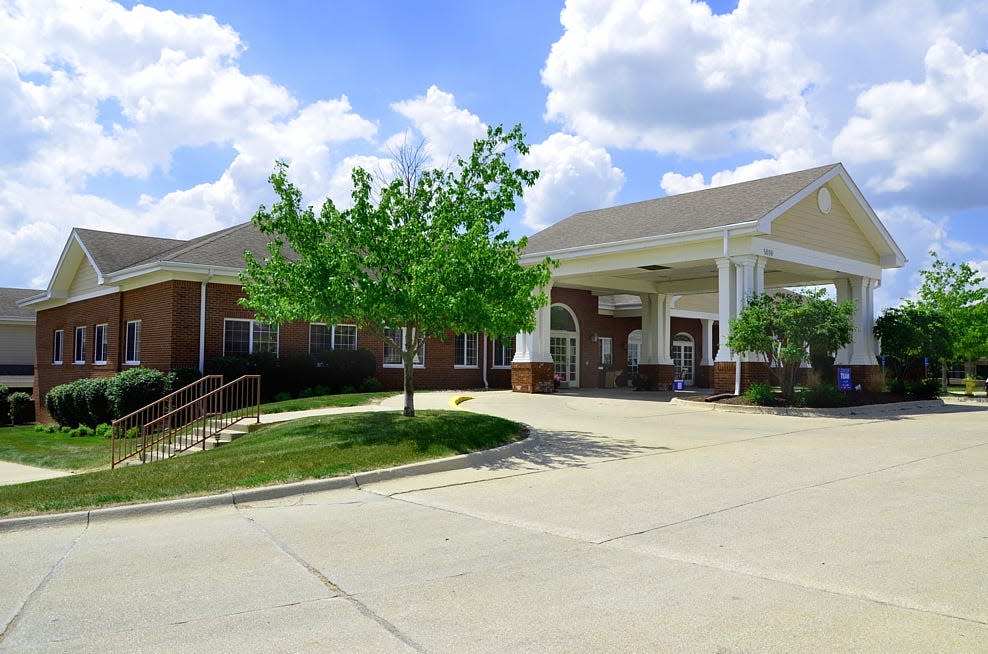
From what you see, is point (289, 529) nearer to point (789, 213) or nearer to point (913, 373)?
point (789, 213)

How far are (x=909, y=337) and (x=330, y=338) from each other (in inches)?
702

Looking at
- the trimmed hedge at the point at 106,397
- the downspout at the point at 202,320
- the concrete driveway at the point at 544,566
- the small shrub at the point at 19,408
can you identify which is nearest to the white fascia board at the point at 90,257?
the trimmed hedge at the point at 106,397

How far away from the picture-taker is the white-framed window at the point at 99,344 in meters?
25.5

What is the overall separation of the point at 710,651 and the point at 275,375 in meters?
18.9

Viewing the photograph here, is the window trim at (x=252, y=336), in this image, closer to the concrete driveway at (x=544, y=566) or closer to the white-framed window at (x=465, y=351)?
the white-framed window at (x=465, y=351)

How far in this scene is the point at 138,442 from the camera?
1658 cm

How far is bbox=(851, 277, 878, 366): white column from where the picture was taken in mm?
23938

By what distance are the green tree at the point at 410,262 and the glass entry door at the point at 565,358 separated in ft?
51.8

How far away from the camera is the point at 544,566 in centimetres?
572

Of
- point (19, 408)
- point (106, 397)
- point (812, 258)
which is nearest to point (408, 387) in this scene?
point (106, 397)

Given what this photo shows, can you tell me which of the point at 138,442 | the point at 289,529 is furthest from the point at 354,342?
the point at 289,529

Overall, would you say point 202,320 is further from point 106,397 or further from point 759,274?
point 759,274

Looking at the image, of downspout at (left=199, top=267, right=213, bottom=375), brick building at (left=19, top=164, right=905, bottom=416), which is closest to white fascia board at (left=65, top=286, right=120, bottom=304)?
brick building at (left=19, top=164, right=905, bottom=416)

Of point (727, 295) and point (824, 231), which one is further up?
point (824, 231)
